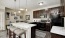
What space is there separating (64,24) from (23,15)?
1.49 meters

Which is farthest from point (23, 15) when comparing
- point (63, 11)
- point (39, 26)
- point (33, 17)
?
point (63, 11)

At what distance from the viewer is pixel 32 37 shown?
112 centimetres

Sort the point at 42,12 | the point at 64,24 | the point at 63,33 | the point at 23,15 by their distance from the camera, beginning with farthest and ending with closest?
the point at 23,15 → the point at 42,12 → the point at 64,24 → the point at 63,33

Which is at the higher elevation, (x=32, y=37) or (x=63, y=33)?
(x=63, y=33)

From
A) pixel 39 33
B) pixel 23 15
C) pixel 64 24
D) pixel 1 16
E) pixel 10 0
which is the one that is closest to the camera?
pixel 64 24

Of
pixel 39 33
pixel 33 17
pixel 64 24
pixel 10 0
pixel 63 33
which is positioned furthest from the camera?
pixel 10 0

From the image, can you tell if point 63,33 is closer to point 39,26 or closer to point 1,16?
point 39,26

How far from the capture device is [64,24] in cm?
72

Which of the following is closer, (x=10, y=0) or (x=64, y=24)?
(x=64, y=24)

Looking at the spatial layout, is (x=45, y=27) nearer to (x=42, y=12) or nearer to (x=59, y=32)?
(x=42, y=12)

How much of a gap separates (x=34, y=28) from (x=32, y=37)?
158 mm

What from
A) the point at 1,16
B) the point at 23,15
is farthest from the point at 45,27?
the point at 1,16

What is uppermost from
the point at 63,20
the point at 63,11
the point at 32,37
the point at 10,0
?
the point at 10,0

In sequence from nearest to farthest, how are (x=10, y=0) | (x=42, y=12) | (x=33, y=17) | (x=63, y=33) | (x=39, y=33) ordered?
(x=63, y=33) < (x=39, y=33) < (x=42, y=12) < (x=33, y=17) < (x=10, y=0)
